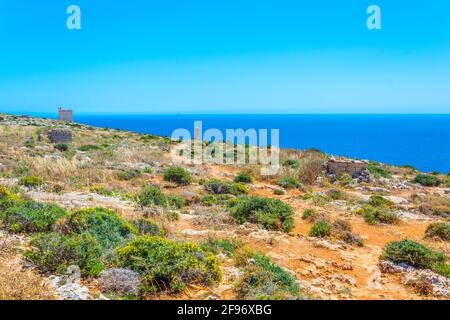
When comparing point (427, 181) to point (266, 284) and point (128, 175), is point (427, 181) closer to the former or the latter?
point (128, 175)

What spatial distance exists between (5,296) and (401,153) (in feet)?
302

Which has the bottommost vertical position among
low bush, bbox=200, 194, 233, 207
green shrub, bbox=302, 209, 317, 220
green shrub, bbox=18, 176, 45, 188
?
green shrub, bbox=302, 209, 317, 220

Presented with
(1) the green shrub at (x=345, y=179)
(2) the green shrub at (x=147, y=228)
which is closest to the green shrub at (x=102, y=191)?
(2) the green shrub at (x=147, y=228)

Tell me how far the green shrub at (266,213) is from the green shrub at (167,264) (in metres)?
3.76

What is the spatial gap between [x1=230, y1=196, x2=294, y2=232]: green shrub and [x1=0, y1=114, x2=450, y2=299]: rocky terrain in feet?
0.12

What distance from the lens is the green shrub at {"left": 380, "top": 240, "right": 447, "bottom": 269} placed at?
7.14 m

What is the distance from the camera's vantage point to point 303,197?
45.8 feet

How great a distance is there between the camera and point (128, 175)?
15.4m

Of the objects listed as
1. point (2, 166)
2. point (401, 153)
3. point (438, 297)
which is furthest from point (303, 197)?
point (401, 153)

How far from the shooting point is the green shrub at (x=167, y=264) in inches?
211

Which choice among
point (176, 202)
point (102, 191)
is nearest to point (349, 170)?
point (176, 202)

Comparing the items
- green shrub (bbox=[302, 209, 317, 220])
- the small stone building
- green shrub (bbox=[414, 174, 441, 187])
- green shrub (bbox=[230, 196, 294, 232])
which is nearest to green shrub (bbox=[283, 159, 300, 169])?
green shrub (bbox=[414, 174, 441, 187])

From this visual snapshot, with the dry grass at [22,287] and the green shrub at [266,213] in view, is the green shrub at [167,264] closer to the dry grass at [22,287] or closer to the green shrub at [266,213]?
the dry grass at [22,287]

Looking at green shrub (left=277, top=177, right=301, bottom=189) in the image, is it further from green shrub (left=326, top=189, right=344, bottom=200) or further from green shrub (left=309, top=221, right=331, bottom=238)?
green shrub (left=309, top=221, right=331, bottom=238)
